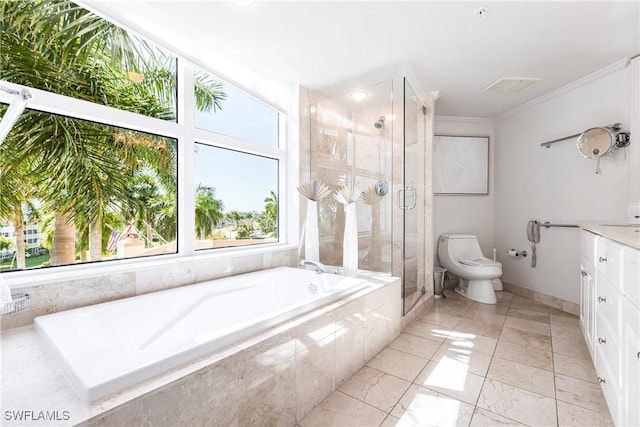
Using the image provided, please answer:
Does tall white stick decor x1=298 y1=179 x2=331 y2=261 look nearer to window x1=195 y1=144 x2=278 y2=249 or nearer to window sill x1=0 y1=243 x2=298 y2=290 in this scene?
window x1=195 y1=144 x2=278 y2=249

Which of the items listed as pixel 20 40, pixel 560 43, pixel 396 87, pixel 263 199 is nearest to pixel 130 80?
pixel 20 40

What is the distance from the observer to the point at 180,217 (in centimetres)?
209

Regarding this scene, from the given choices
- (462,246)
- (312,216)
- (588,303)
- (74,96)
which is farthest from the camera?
(462,246)

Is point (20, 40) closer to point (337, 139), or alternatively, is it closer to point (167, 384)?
point (167, 384)

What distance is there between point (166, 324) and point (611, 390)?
2267mm

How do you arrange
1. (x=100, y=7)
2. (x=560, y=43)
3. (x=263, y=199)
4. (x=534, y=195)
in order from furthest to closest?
(x=534, y=195)
(x=263, y=199)
(x=560, y=43)
(x=100, y=7)

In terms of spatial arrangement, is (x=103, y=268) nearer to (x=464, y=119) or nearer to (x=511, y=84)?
(x=511, y=84)

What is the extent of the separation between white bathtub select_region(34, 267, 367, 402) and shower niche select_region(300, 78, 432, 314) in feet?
1.83

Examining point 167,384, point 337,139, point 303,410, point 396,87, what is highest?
point 396,87

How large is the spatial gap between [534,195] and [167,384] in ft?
12.7

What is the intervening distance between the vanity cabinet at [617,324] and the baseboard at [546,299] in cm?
131

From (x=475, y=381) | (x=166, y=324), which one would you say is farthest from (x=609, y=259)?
(x=166, y=324)

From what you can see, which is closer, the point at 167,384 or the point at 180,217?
the point at 167,384

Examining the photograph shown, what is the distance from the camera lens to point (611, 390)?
134 centimetres
